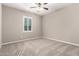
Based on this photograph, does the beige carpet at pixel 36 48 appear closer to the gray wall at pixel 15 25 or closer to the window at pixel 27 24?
the gray wall at pixel 15 25

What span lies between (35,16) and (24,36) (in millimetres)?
687

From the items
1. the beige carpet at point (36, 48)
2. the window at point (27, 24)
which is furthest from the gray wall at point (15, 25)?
the beige carpet at point (36, 48)

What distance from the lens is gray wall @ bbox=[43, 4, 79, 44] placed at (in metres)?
3.43

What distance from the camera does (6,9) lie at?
2.82 meters

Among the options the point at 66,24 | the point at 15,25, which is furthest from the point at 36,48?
the point at 66,24

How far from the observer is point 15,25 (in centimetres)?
282

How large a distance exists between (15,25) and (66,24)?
6.96 feet

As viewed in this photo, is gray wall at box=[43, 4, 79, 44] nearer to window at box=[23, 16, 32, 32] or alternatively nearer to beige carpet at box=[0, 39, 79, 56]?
beige carpet at box=[0, 39, 79, 56]

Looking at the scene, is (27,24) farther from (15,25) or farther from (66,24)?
(66,24)

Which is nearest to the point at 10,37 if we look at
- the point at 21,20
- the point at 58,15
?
the point at 21,20

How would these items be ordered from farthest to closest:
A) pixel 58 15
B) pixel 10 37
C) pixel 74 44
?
pixel 58 15
pixel 74 44
pixel 10 37

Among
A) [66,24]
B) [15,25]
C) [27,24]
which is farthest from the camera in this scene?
[66,24]

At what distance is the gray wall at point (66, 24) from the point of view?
11.3ft

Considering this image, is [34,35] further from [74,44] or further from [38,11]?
[74,44]
